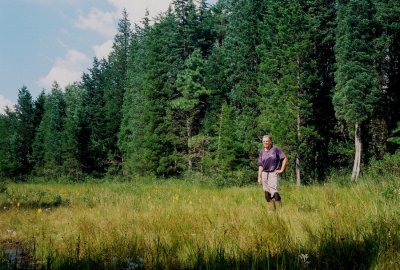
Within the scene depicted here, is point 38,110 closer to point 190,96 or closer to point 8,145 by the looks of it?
point 8,145

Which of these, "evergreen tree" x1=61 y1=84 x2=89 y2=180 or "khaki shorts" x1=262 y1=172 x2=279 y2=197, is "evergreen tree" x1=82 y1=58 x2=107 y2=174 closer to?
"evergreen tree" x1=61 y1=84 x2=89 y2=180

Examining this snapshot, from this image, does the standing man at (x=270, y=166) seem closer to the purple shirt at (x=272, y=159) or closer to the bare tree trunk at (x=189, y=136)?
the purple shirt at (x=272, y=159)

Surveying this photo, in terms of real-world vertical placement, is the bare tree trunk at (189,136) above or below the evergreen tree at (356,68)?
below

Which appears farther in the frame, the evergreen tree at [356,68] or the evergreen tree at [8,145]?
the evergreen tree at [8,145]

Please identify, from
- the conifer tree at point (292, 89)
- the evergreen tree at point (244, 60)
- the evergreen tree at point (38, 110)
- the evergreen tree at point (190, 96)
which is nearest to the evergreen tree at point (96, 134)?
the evergreen tree at point (38, 110)

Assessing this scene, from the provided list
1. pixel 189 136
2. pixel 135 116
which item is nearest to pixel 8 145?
pixel 135 116

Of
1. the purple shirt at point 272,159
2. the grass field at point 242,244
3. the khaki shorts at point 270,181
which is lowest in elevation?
the grass field at point 242,244

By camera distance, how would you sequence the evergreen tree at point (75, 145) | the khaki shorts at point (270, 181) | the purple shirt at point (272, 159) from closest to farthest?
the khaki shorts at point (270, 181) < the purple shirt at point (272, 159) < the evergreen tree at point (75, 145)

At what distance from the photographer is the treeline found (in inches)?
1091

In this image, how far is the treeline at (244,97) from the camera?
27.7 metres

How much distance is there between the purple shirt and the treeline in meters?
17.4

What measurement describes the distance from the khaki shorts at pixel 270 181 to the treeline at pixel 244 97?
57.3 feet

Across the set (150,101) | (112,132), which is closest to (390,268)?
(150,101)

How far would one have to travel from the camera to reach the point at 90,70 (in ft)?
207
